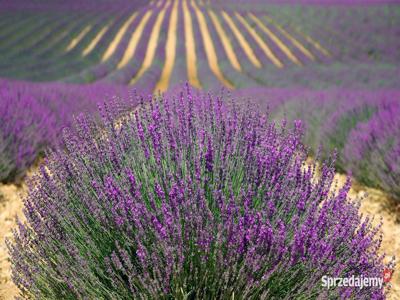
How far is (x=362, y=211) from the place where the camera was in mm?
3842

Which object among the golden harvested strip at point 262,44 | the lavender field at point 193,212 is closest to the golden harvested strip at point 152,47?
the golden harvested strip at point 262,44

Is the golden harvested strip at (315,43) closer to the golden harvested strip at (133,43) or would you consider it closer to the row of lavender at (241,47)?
the row of lavender at (241,47)

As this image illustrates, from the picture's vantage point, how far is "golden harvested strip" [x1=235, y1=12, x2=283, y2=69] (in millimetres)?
21234

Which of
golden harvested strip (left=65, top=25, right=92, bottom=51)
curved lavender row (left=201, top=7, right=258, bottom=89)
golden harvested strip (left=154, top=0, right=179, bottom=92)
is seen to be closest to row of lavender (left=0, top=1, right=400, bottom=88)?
curved lavender row (left=201, top=7, right=258, bottom=89)

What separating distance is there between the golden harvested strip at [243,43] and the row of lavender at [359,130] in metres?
13.8

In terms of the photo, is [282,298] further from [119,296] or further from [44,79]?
[44,79]

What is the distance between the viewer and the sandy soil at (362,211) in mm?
2549

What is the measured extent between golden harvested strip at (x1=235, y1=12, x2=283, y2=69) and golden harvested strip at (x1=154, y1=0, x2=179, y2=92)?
468cm

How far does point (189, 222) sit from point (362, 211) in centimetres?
263

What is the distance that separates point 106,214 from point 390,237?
7.97 feet

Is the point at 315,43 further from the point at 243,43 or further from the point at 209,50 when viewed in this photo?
the point at 209,50

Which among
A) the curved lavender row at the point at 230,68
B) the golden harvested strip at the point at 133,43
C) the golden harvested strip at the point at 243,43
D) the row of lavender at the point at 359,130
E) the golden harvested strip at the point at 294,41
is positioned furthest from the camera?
the golden harvested strip at the point at 294,41

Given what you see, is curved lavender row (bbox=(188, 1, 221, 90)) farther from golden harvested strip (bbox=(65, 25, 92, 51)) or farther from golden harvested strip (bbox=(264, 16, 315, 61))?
golden harvested strip (bbox=(65, 25, 92, 51))

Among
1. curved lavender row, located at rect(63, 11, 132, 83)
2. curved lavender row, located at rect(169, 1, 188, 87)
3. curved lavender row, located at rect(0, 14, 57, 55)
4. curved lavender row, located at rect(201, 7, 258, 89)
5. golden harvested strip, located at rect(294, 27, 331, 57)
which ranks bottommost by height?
golden harvested strip, located at rect(294, 27, 331, 57)
